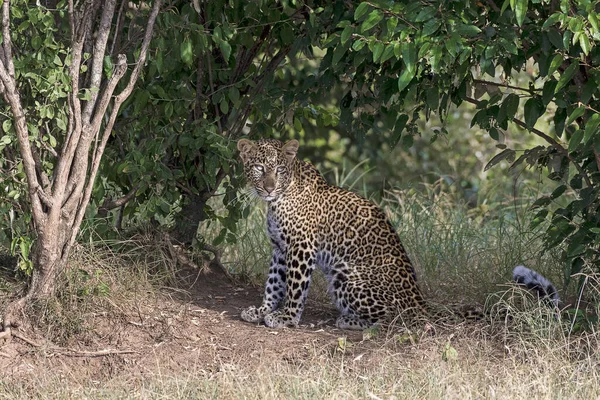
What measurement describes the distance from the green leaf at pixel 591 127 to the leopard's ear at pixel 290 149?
2.38 meters

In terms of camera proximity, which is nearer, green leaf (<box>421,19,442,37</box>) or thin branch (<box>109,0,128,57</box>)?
green leaf (<box>421,19,442,37</box>)

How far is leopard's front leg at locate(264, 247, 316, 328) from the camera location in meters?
7.54

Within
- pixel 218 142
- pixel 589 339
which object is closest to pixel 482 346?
pixel 589 339

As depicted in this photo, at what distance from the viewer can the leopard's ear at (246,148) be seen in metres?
7.75

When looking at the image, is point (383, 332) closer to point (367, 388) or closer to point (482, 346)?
point (482, 346)

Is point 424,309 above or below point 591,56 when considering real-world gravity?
below

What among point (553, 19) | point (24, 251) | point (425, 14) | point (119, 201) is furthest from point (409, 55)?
point (119, 201)

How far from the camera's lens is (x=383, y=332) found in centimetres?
721

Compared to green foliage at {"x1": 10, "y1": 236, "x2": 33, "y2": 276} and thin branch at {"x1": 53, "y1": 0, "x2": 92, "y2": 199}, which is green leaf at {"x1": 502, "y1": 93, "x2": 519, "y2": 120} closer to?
thin branch at {"x1": 53, "y1": 0, "x2": 92, "y2": 199}

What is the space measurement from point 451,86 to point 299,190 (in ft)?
4.77

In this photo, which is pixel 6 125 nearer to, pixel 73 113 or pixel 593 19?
pixel 73 113

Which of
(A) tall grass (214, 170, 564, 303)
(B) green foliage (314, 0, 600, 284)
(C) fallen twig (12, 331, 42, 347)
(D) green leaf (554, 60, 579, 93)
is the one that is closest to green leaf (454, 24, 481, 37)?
(B) green foliage (314, 0, 600, 284)

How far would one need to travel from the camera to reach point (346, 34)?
6.00m

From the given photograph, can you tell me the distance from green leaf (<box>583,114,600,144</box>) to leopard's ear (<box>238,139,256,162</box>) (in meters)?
2.64
